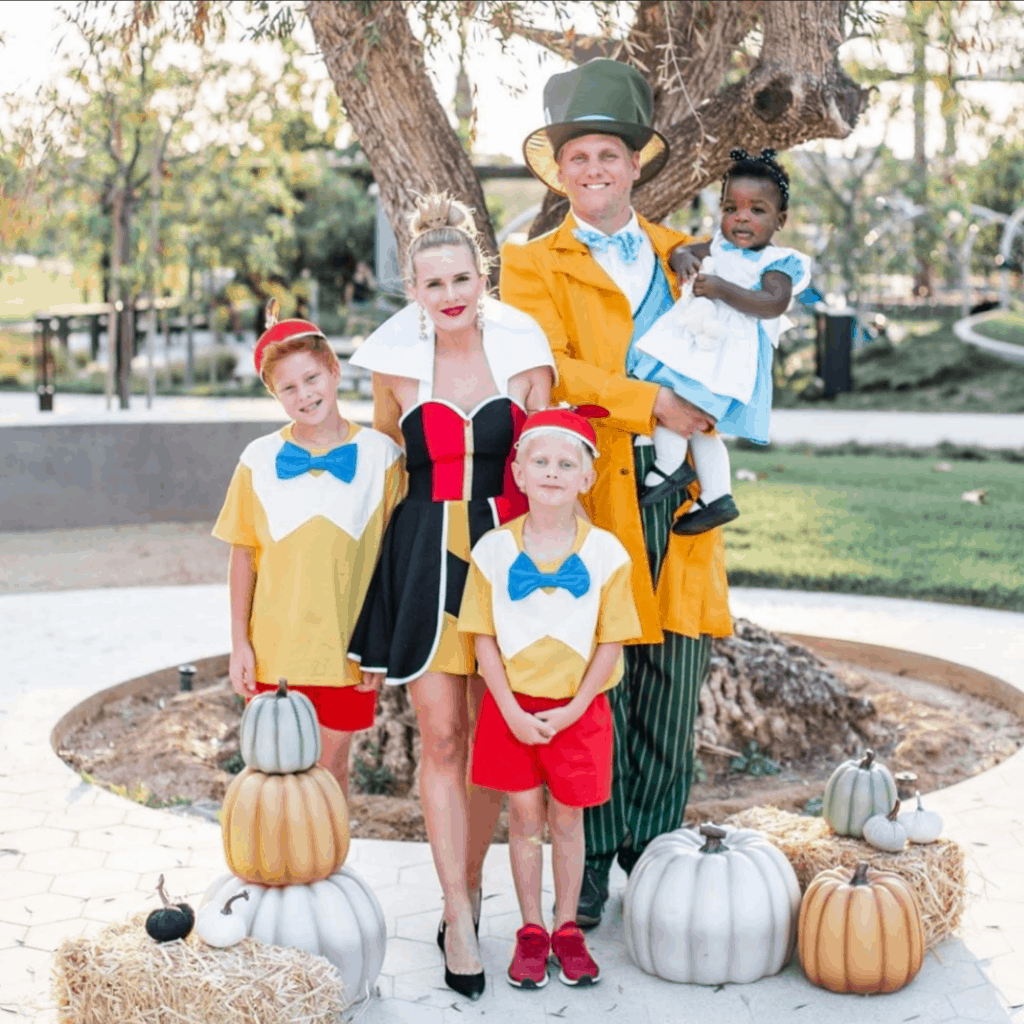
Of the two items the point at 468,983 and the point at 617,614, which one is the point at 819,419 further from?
the point at 468,983

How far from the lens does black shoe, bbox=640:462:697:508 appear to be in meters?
3.62

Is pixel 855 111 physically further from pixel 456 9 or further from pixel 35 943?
pixel 35 943

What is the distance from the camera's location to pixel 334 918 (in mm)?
3236

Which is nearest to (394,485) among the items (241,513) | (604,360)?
(241,513)

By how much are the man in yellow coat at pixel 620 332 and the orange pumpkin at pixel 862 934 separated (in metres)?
0.62

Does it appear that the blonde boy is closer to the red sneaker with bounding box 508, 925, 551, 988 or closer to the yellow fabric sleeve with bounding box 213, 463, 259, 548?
the red sneaker with bounding box 508, 925, 551, 988

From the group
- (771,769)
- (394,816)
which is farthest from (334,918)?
(771,769)

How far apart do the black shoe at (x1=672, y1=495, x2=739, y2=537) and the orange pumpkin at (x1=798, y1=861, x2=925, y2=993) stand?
87 centimetres

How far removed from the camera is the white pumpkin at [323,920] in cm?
318

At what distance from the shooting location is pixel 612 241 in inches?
143

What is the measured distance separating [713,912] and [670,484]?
1.01m

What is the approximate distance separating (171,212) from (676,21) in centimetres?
1524

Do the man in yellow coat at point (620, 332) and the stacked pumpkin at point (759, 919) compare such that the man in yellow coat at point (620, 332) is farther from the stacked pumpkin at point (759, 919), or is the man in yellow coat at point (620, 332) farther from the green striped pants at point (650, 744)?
the stacked pumpkin at point (759, 919)

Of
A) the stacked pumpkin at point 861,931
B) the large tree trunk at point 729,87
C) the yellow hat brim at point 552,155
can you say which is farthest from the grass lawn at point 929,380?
the stacked pumpkin at point 861,931
